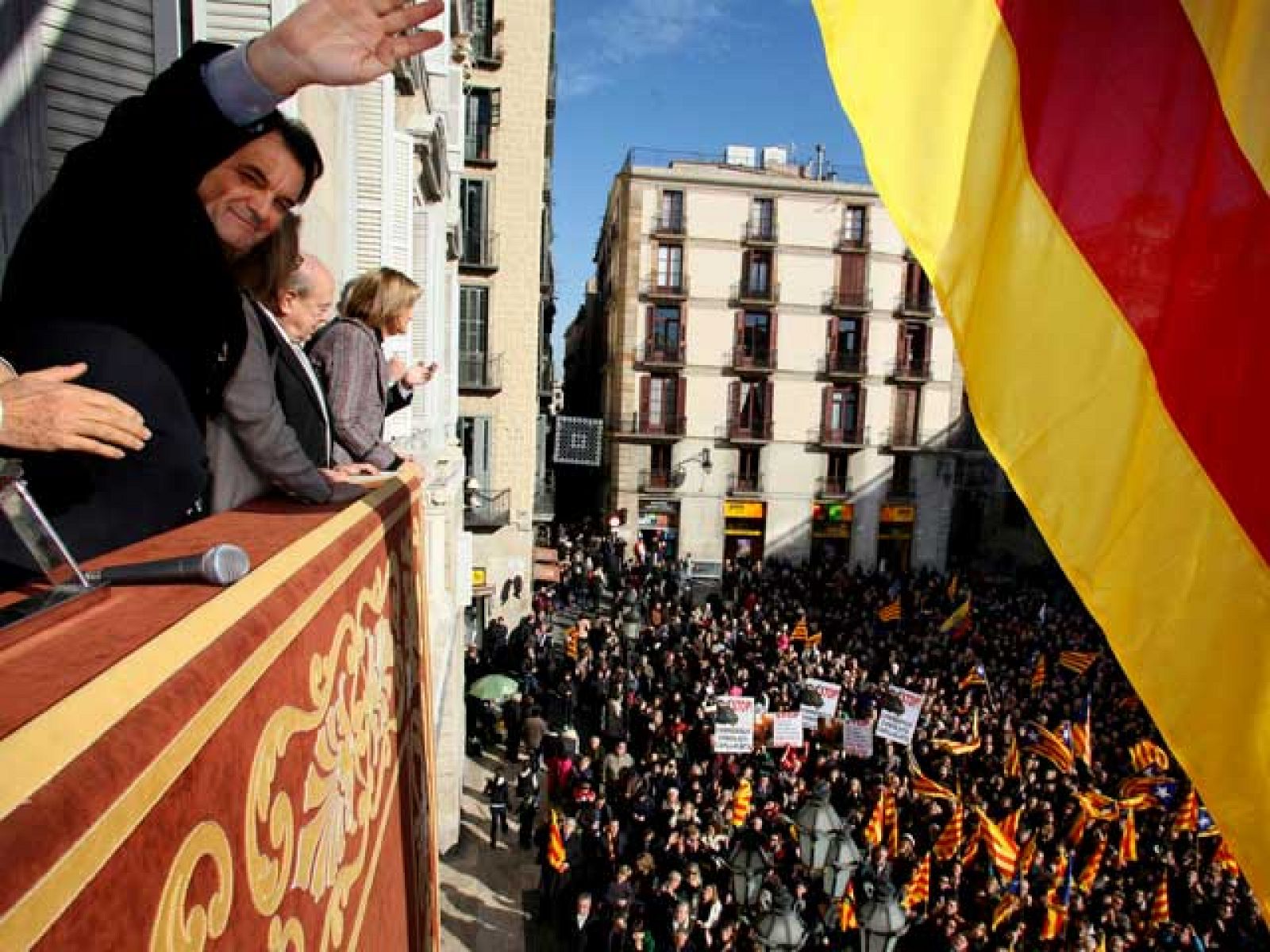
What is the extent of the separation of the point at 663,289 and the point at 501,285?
11.1m

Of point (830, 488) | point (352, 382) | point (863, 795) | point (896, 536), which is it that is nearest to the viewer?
point (352, 382)

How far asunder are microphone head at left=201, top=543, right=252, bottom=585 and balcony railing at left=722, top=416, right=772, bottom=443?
30528 mm

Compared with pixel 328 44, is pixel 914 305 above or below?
above

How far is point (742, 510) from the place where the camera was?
31.6 metres

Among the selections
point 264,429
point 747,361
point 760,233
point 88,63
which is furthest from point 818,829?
point 760,233

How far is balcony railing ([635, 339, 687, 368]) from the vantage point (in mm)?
30828

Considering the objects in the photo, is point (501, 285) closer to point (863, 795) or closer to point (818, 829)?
point (863, 795)

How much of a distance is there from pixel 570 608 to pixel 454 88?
15.9m

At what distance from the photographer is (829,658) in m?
16.5

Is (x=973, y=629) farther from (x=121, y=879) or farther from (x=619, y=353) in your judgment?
(x=121, y=879)

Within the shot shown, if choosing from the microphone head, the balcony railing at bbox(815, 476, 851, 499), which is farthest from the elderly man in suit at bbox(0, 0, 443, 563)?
the balcony railing at bbox(815, 476, 851, 499)

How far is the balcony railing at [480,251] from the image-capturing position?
67.0 feet

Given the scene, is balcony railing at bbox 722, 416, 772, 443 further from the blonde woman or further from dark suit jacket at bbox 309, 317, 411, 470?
dark suit jacket at bbox 309, 317, 411, 470

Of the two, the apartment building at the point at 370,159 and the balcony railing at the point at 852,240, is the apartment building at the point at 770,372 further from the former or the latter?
the apartment building at the point at 370,159
